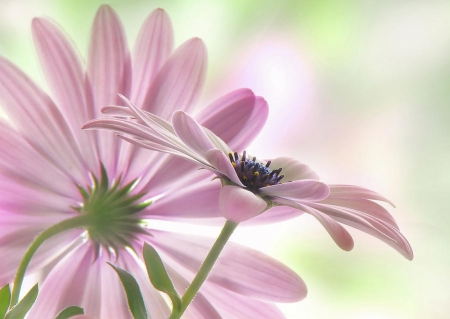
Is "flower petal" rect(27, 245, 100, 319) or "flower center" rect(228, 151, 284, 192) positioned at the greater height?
"flower center" rect(228, 151, 284, 192)

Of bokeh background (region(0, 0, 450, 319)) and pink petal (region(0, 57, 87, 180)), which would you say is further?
bokeh background (region(0, 0, 450, 319))

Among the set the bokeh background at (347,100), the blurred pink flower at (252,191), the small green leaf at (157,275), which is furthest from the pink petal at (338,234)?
the bokeh background at (347,100)

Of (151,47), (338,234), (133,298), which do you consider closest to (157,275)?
(133,298)

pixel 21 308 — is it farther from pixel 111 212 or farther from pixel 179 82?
pixel 179 82

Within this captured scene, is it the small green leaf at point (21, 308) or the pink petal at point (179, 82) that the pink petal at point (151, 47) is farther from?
the small green leaf at point (21, 308)

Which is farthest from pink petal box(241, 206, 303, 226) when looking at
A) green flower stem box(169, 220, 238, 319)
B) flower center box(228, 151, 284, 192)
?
green flower stem box(169, 220, 238, 319)

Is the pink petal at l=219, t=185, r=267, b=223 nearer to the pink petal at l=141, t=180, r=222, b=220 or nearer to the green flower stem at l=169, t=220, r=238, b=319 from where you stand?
the green flower stem at l=169, t=220, r=238, b=319
